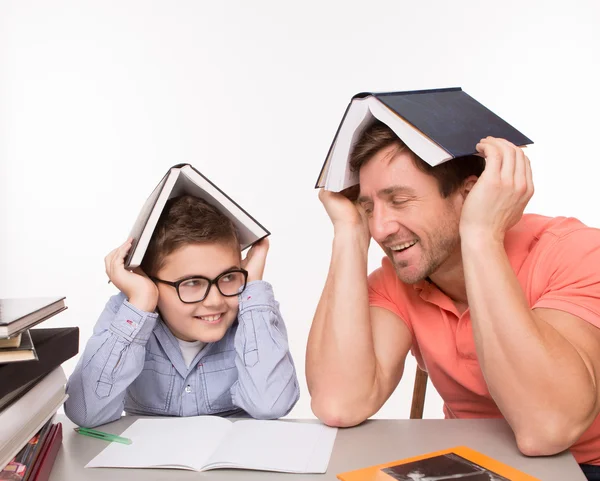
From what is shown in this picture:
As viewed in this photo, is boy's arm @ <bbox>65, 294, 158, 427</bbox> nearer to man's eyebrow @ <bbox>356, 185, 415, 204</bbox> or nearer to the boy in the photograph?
the boy

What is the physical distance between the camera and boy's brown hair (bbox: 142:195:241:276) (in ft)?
4.84

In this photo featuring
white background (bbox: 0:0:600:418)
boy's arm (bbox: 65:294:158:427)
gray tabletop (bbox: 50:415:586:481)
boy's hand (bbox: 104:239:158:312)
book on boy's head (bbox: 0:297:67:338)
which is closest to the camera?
book on boy's head (bbox: 0:297:67:338)

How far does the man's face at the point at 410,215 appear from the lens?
1345mm

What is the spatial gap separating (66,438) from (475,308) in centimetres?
79

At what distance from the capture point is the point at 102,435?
120 centimetres

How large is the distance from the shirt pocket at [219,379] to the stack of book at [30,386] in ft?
1.26

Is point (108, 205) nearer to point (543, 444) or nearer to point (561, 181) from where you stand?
point (561, 181)

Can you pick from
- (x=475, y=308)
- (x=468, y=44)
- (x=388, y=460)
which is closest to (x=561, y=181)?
(x=468, y=44)

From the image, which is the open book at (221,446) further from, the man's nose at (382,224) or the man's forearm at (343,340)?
the man's nose at (382,224)

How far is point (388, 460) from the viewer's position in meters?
1.04

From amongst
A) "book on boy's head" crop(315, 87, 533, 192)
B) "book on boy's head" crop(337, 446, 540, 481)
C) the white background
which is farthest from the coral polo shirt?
the white background

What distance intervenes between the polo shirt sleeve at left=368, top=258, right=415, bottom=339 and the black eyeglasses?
0.31 m

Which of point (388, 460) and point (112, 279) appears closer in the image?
point (388, 460)

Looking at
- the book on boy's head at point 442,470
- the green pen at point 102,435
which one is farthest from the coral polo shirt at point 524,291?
the green pen at point 102,435
